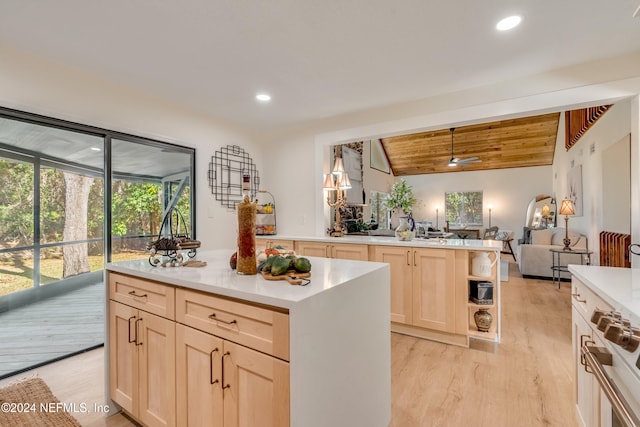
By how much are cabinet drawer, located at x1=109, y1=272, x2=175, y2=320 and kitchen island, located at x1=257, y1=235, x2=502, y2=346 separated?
2.11 meters

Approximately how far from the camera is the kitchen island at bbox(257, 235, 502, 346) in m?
2.67

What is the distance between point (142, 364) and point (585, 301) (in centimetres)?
224

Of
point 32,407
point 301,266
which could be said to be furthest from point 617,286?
point 32,407

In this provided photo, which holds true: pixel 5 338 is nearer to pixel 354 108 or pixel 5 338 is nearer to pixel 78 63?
pixel 78 63

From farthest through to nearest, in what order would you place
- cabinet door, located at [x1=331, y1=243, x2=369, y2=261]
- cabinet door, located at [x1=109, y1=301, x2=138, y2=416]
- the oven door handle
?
1. cabinet door, located at [x1=331, y1=243, x2=369, y2=261]
2. cabinet door, located at [x1=109, y1=301, x2=138, y2=416]
3. the oven door handle

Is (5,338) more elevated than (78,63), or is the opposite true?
(78,63)

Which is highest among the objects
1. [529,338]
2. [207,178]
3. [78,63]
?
[78,63]

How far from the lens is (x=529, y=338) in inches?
111

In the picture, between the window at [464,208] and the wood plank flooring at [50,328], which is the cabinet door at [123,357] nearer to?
the wood plank flooring at [50,328]

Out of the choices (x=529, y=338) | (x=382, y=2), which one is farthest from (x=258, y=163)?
(x=529, y=338)

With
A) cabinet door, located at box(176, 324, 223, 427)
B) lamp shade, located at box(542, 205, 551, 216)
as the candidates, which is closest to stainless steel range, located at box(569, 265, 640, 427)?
cabinet door, located at box(176, 324, 223, 427)

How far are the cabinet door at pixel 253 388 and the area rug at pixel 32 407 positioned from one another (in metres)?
1.24

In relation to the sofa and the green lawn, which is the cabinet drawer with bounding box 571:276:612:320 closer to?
the green lawn

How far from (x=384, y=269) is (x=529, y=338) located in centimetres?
224
